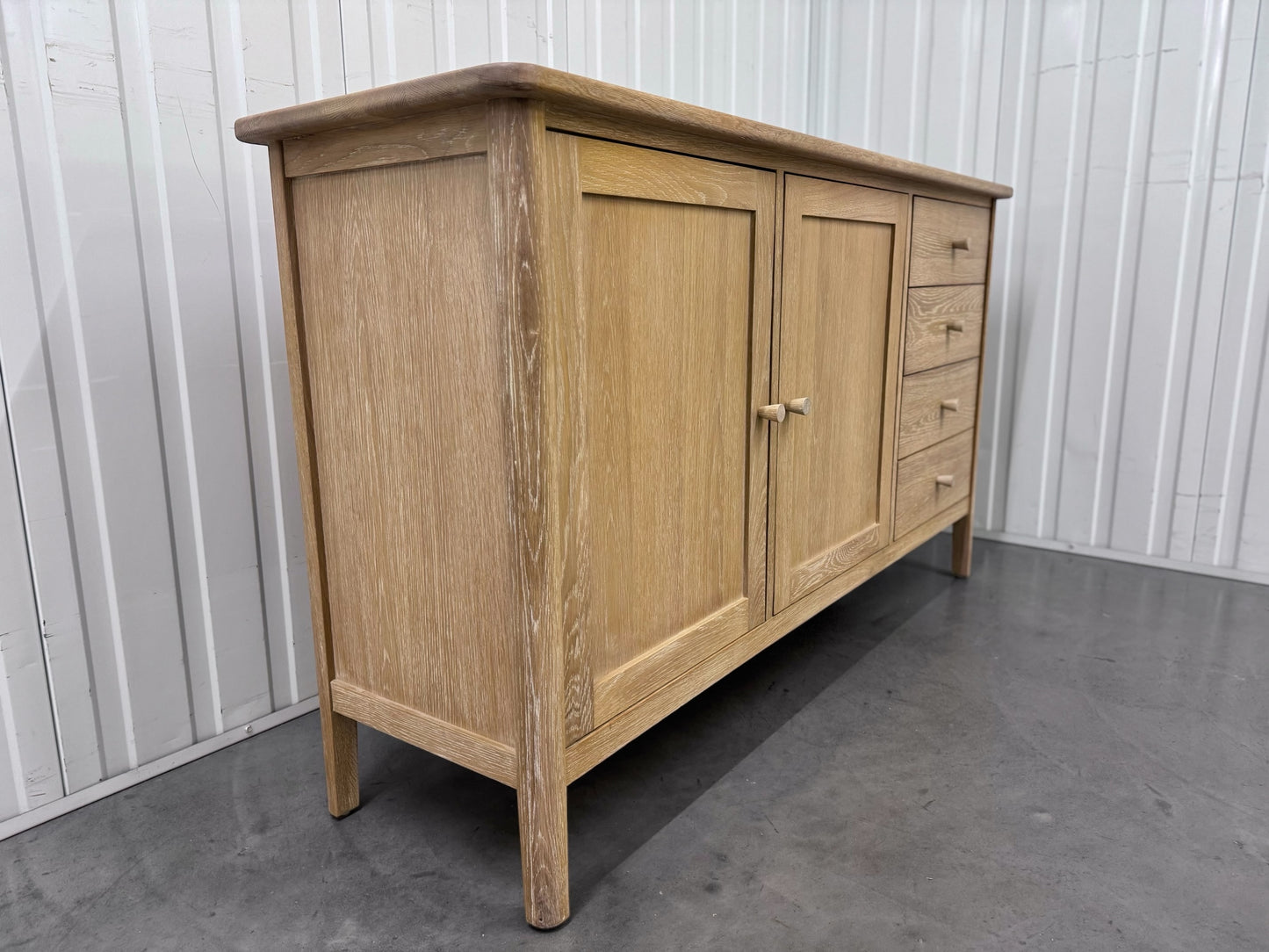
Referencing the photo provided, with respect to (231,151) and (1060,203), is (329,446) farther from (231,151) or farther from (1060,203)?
(1060,203)

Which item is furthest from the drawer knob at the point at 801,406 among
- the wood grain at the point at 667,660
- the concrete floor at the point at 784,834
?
the concrete floor at the point at 784,834

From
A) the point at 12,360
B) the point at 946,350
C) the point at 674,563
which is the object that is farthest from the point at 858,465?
the point at 12,360

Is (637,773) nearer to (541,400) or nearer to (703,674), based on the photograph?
(703,674)

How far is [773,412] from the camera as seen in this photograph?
1328 millimetres

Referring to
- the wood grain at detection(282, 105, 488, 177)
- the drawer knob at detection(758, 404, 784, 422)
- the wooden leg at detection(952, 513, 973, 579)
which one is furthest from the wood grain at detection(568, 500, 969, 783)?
Answer: the wood grain at detection(282, 105, 488, 177)

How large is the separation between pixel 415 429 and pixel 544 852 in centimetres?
53

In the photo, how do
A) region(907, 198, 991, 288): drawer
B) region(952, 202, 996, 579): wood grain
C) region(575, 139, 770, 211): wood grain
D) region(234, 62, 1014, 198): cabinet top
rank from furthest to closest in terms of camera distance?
region(952, 202, 996, 579): wood grain
region(907, 198, 991, 288): drawer
region(575, 139, 770, 211): wood grain
region(234, 62, 1014, 198): cabinet top

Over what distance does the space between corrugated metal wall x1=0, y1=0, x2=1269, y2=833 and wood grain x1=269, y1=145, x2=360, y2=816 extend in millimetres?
245

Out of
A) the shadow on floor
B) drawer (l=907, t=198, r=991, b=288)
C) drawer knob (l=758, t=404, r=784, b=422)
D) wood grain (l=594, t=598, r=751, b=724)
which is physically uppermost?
drawer (l=907, t=198, r=991, b=288)

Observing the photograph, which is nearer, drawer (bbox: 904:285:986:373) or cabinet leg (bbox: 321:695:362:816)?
cabinet leg (bbox: 321:695:362:816)

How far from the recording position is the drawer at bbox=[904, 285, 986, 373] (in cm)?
179

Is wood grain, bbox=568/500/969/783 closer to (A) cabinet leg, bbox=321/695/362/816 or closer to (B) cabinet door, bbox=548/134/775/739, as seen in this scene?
(B) cabinet door, bbox=548/134/775/739

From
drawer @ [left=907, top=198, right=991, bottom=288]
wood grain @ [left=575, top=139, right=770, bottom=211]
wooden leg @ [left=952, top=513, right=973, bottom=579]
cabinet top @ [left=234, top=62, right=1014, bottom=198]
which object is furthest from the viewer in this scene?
wooden leg @ [left=952, top=513, right=973, bottom=579]

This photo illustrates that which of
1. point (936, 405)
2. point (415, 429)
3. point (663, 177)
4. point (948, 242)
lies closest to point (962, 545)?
point (936, 405)
